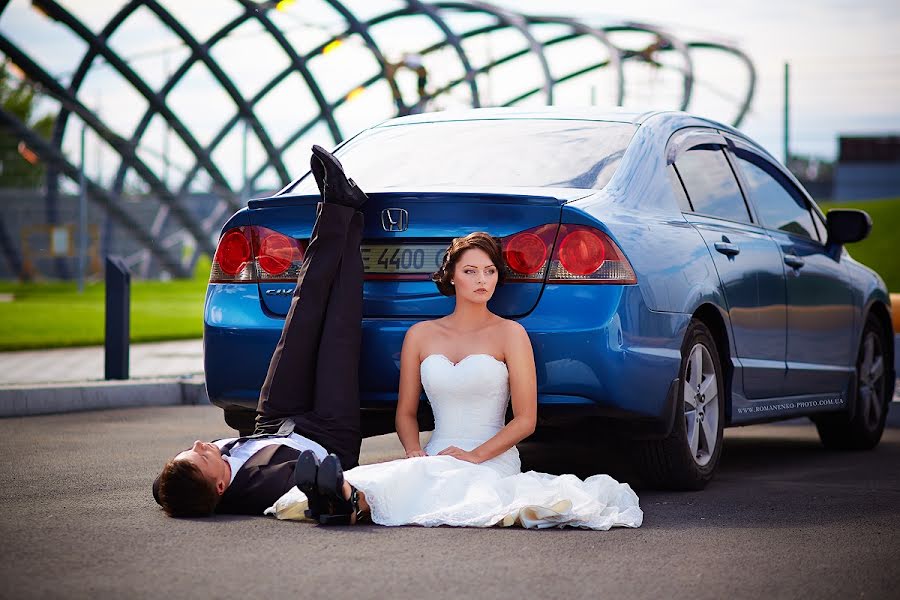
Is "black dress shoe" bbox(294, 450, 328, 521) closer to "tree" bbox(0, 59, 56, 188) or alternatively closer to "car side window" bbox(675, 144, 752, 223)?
"car side window" bbox(675, 144, 752, 223)

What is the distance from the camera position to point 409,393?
18.8 feet

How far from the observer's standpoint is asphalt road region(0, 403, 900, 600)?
13.0ft

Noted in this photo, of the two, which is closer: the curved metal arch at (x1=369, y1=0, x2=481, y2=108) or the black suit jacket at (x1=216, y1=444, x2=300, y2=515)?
the black suit jacket at (x1=216, y1=444, x2=300, y2=515)

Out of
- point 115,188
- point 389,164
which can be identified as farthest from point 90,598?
point 115,188

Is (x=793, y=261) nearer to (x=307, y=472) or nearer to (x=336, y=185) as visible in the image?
(x=336, y=185)

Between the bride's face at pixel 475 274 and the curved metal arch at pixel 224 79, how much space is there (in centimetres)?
3134

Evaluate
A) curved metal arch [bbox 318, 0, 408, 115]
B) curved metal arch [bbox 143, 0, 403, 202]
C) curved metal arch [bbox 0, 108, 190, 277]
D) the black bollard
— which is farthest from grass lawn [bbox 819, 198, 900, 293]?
the black bollard

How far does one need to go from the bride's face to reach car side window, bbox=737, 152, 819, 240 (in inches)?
93.6

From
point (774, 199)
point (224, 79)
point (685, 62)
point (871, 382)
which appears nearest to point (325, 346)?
point (774, 199)

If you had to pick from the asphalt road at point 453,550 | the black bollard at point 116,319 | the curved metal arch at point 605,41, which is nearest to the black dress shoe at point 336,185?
the asphalt road at point 453,550

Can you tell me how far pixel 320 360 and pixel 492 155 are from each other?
1.30 meters

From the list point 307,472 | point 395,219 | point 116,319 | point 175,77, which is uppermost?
point 175,77

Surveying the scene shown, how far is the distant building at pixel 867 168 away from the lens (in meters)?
78.1

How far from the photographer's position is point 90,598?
3.79 metres
